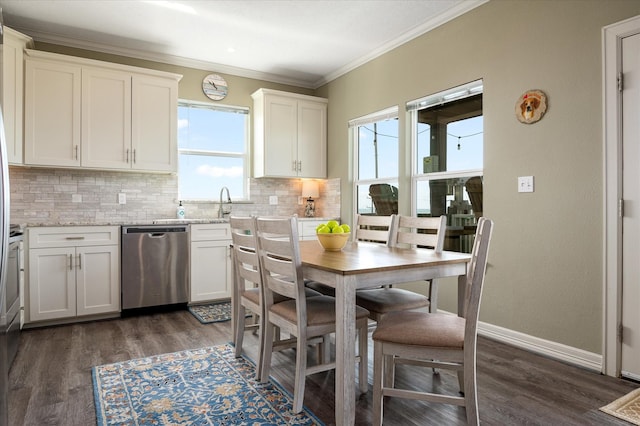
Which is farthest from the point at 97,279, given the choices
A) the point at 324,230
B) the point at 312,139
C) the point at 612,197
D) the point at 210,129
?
the point at 612,197

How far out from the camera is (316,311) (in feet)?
6.88

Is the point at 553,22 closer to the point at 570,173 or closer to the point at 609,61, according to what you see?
the point at 609,61

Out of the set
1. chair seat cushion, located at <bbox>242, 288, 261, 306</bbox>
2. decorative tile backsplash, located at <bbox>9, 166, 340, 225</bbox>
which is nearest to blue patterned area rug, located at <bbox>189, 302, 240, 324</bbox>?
decorative tile backsplash, located at <bbox>9, 166, 340, 225</bbox>

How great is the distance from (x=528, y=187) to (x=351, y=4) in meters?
2.06

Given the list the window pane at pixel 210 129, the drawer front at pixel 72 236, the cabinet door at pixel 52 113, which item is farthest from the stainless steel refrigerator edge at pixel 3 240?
the window pane at pixel 210 129

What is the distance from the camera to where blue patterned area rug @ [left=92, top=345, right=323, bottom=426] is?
6.42 ft

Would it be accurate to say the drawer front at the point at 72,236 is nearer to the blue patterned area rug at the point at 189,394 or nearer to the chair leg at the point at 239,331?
the blue patterned area rug at the point at 189,394

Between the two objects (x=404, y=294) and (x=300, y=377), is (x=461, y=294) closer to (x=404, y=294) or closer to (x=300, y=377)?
(x=404, y=294)

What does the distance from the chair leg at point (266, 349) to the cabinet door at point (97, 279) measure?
217cm

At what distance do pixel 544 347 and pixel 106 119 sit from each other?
4.28 metres

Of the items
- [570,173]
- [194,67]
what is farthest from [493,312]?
[194,67]

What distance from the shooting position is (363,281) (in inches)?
72.4

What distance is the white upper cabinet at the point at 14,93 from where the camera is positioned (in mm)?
3504

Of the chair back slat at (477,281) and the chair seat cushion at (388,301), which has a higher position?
the chair back slat at (477,281)
